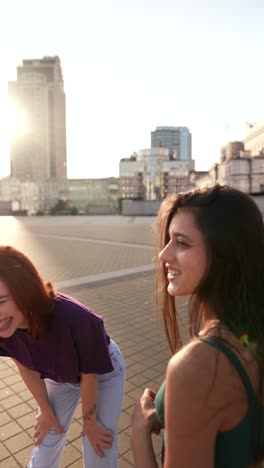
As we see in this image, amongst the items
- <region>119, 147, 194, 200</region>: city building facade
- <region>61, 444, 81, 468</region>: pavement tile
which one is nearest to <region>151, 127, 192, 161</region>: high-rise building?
<region>119, 147, 194, 200</region>: city building facade

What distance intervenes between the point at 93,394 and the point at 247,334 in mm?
1186

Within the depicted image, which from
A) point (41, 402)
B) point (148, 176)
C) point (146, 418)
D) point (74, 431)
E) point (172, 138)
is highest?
point (172, 138)

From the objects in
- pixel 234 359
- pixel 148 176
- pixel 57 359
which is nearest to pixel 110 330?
pixel 57 359

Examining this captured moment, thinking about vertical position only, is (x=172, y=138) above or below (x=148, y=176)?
above

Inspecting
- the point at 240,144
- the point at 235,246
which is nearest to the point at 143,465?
the point at 235,246

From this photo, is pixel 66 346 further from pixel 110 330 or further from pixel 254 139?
pixel 254 139

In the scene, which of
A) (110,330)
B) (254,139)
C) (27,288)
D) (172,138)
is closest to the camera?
(27,288)

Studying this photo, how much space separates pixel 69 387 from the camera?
204 cm

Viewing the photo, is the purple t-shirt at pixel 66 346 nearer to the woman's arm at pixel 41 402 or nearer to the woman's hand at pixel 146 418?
the woman's arm at pixel 41 402

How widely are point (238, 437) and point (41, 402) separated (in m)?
1.32

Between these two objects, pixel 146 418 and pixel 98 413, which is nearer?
pixel 146 418

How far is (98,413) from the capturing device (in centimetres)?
202

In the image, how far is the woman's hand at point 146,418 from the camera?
4.38 feet

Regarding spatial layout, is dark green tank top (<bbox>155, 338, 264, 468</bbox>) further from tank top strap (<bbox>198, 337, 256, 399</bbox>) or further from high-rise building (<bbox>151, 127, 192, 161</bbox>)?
high-rise building (<bbox>151, 127, 192, 161</bbox>)
